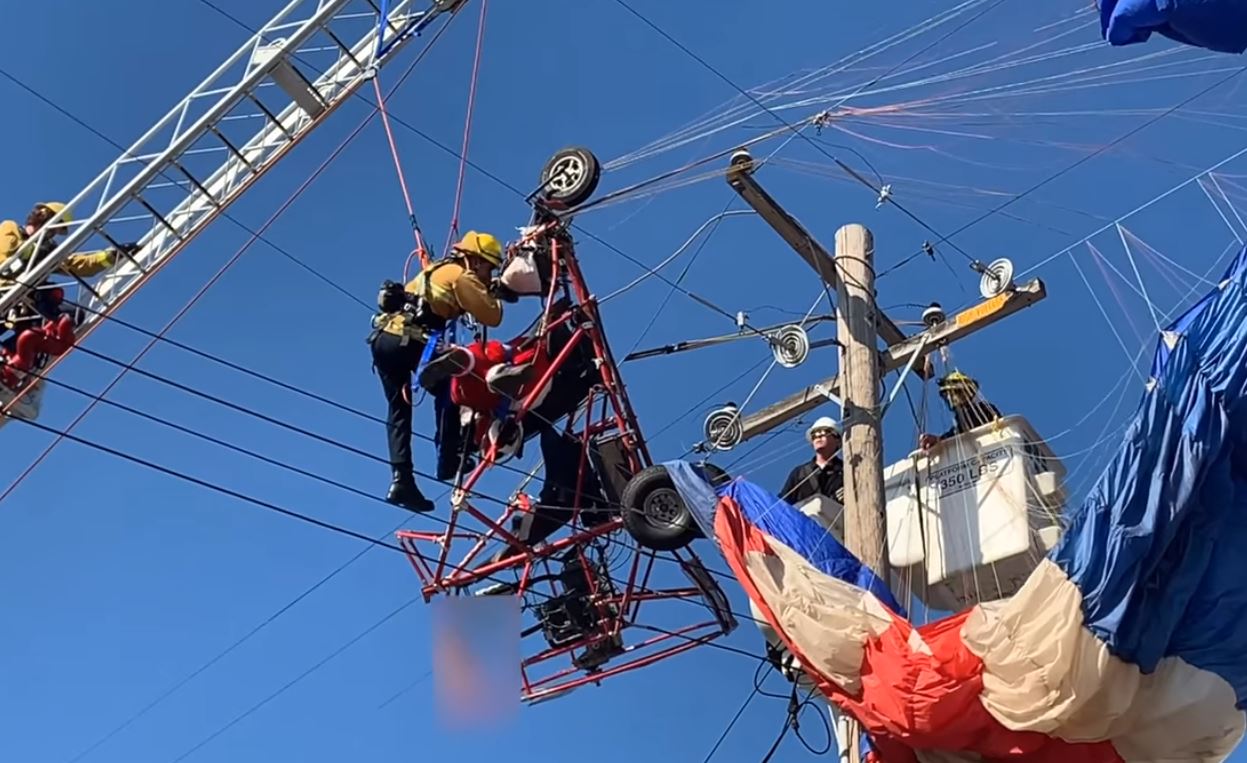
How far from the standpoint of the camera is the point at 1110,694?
755 cm

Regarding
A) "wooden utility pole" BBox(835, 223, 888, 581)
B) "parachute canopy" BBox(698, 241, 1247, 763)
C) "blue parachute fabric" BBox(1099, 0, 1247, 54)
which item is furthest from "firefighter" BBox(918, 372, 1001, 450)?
"blue parachute fabric" BBox(1099, 0, 1247, 54)

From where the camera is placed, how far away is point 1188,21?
710 centimetres

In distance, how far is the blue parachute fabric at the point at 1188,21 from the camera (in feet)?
23.0

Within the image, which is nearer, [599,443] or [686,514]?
[686,514]

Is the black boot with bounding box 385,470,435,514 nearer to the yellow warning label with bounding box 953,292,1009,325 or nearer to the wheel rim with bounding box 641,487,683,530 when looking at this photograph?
the wheel rim with bounding box 641,487,683,530

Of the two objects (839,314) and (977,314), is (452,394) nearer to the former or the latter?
(839,314)

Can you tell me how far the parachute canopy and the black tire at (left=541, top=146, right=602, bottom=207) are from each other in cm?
454

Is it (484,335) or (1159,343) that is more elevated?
(484,335)

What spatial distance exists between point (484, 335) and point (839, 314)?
2.51 meters

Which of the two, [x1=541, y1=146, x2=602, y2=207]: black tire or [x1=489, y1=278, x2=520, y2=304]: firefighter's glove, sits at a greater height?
[x1=541, y1=146, x2=602, y2=207]: black tire

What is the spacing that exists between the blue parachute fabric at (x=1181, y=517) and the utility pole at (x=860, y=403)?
202 cm

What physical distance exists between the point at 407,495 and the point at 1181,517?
222 inches

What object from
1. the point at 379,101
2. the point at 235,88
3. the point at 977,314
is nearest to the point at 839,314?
the point at 977,314

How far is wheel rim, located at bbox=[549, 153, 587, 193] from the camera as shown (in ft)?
38.7
